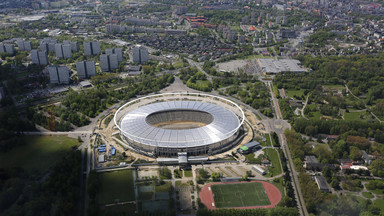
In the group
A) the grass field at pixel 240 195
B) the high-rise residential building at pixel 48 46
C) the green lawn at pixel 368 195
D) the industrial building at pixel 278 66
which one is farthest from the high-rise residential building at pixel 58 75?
the green lawn at pixel 368 195

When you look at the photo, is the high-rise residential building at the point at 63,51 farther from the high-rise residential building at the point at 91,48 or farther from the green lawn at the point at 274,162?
the green lawn at the point at 274,162

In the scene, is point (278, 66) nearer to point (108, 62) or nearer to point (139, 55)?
point (139, 55)

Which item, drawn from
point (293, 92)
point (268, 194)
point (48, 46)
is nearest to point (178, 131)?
point (268, 194)

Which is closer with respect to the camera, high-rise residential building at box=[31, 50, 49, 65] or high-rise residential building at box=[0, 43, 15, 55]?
high-rise residential building at box=[31, 50, 49, 65]

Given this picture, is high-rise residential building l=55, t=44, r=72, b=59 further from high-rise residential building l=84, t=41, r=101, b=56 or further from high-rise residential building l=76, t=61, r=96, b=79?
high-rise residential building l=76, t=61, r=96, b=79

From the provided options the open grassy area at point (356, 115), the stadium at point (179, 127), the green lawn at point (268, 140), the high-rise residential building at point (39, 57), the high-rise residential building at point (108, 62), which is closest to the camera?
the stadium at point (179, 127)

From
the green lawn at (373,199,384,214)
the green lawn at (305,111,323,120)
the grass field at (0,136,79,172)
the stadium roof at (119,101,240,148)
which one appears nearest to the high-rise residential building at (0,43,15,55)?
the grass field at (0,136,79,172)
